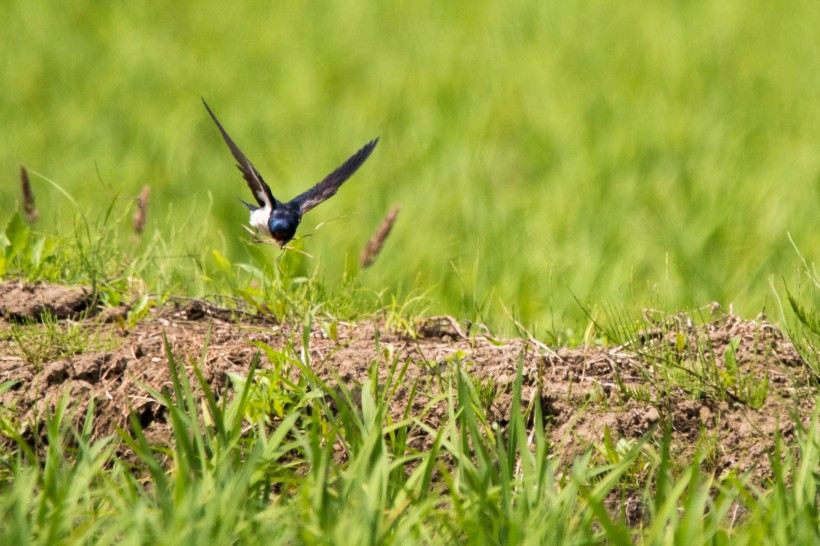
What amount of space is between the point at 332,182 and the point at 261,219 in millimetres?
395

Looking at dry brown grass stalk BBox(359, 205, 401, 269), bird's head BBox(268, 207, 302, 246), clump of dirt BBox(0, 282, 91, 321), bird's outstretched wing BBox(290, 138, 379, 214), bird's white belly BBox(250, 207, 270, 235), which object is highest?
bird's outstretched wing BBox(290, 138, 379, 214)

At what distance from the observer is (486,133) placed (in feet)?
23.2

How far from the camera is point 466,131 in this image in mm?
7035

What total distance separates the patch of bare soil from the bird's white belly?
29 centimetres

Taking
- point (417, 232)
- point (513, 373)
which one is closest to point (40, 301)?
point (513, 373)

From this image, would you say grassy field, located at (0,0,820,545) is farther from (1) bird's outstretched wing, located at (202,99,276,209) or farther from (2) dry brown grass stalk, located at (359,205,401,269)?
(1) bird's outstretched wing, located at (202,99,276,209)

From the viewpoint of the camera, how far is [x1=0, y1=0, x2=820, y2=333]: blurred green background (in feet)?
18.0

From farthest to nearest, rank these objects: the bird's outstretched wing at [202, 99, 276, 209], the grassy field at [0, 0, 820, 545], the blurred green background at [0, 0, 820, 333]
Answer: the blurred green background at [0, 0, 820, 333]
the bird's outstretched wing at [202, 99, 276, 209]
the grassy field at [0, 0, 820, 545]

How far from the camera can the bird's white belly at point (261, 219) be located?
337 centimetres

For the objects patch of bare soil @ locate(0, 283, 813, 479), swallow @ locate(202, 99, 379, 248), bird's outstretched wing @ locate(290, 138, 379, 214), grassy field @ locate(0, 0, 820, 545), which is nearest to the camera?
grassy field @ locate(0, 0, 820, 545)

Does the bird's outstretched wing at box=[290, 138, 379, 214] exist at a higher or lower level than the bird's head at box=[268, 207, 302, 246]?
higher

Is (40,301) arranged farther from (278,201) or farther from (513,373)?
(513,373)

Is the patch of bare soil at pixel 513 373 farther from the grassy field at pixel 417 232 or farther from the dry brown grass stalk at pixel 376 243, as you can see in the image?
the dry brown grass stalk at pixel 376 243

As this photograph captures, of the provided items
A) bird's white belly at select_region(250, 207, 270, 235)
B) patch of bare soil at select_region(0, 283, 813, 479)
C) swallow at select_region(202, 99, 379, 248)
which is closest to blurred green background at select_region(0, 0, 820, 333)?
swallow at select_region(202, 99, 379, 248)
